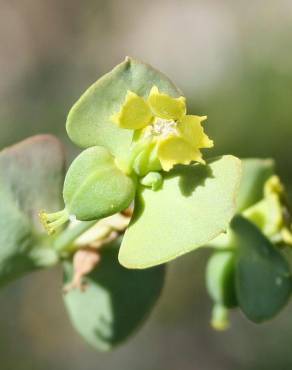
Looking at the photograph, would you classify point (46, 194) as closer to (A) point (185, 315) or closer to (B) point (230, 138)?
(B) point (230, 138)

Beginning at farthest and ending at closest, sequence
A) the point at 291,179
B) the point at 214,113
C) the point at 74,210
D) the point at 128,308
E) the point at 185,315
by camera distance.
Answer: the point at 185,315 → the point at 214,113 → the point at 291,179 → the point at 128,308 → the point at 74,210

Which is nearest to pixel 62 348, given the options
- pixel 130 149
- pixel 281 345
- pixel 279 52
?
pixel 281 345

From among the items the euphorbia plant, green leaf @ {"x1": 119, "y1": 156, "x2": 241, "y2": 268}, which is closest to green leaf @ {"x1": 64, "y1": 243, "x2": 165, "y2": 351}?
the euphorbia plant

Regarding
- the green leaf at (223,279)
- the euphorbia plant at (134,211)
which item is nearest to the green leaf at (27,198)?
the euphorbia plant at (134,211)

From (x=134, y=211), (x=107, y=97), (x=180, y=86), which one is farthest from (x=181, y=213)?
(x=180, y=86)

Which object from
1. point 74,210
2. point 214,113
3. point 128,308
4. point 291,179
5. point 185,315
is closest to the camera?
point 74,210

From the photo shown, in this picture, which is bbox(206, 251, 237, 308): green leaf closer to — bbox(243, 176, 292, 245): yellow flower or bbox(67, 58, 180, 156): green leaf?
bbox(243, 176, 292, 245): yellow flower
